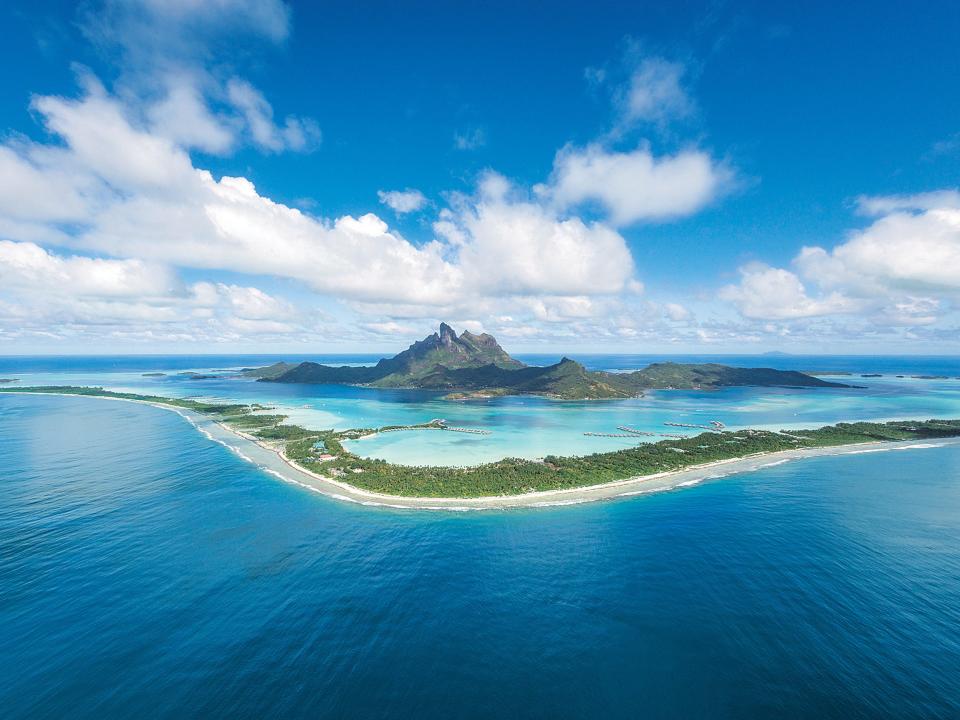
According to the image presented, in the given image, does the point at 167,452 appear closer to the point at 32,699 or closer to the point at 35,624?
the point at 35,624

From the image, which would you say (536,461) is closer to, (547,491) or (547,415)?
(547,491)

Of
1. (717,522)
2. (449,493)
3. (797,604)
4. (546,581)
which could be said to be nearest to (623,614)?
(546,581)

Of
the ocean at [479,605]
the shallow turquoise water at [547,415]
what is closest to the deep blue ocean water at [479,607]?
the ocean at [479,605]

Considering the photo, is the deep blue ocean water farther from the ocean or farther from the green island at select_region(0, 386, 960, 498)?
the green island at select_region(0, 386, 960, 498)


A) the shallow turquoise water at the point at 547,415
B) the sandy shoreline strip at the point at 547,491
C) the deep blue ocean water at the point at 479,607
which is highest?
the shallow turquoise water at the point at 547,415

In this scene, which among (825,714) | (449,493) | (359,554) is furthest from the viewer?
(449,493)

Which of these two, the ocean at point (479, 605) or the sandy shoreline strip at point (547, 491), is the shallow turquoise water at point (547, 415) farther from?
the ocean at point (479, 605)

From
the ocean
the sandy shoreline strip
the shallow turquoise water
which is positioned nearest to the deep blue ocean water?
the ocean
